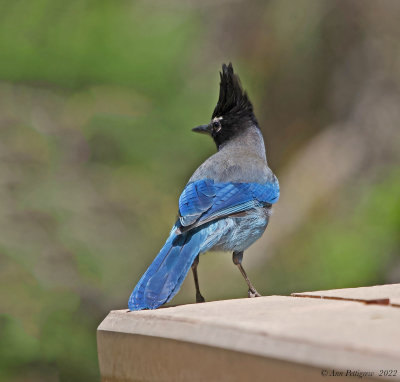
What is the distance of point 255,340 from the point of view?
1323 mm

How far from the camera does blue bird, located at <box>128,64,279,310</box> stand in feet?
8.00

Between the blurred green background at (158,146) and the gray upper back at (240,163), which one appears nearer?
the gray upper back at (240,163)

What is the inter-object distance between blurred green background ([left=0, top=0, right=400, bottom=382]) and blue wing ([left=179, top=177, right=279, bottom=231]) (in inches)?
52.0

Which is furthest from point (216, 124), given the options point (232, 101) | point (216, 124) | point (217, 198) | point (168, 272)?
point (168, 272)

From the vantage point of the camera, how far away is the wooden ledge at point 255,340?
1.19m

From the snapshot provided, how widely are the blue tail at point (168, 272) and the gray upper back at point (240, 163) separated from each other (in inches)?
17.7

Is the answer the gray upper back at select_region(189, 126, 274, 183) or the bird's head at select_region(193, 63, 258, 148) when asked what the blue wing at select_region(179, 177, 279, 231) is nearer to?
the gray upper back at select_region(189, 126, 274, 183)

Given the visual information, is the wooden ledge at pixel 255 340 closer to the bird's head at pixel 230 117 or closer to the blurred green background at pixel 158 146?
the bird's head at pixel 230 117

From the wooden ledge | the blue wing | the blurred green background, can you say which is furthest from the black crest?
the wooden ledge

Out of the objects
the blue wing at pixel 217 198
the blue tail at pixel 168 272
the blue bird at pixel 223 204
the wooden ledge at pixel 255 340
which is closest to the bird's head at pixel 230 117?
the blue bird at pixel 223 204

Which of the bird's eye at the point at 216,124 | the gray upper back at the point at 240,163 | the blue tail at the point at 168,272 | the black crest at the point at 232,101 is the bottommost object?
the blue tail at the point at 168,272

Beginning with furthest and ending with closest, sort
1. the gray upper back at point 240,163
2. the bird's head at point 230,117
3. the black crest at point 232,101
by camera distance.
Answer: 1. the bird's head at point 230,117
2. the black crest at point 232,101
3. the gray upper back at point 240,163

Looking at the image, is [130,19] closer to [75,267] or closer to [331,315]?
[75,267]

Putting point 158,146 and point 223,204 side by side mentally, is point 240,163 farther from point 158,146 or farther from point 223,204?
point 158,146
